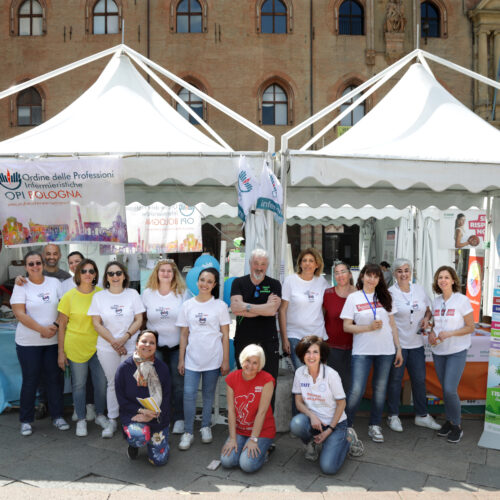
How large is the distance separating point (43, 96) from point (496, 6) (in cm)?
1930

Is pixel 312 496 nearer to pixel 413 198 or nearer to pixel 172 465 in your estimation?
pixel 172 465

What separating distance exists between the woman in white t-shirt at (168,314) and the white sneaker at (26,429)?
1321 millimetres

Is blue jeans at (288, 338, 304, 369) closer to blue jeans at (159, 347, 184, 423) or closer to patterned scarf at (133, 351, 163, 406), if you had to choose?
blue jeans at (159, 347, 184, 423)

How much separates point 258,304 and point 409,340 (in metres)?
1.57

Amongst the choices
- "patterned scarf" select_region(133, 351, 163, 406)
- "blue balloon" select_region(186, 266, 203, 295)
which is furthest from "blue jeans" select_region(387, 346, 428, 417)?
"patterned scarf" select_region(133, 351, 163, 406)

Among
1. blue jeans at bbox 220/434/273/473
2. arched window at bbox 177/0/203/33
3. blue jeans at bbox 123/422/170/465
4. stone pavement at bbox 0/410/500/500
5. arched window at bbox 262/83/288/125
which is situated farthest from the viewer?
arched window at bbox 262/83/288/125

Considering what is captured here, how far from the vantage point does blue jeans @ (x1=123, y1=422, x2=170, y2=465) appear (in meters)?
4.19

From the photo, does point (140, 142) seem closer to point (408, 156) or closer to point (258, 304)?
point (258, 304)

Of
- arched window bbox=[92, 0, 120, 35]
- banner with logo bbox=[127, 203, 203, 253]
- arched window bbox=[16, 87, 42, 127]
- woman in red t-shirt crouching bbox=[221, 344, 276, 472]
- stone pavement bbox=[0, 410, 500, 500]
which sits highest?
arched window bbox=[92, 0, 120, 35]

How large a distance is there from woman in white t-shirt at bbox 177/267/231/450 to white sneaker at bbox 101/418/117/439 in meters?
0.70

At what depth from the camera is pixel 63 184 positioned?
5.29m

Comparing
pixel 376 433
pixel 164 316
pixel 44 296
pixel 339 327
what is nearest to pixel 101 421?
pixel 164 316

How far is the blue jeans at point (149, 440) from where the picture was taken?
419cm

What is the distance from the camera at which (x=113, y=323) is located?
4.77 metres
